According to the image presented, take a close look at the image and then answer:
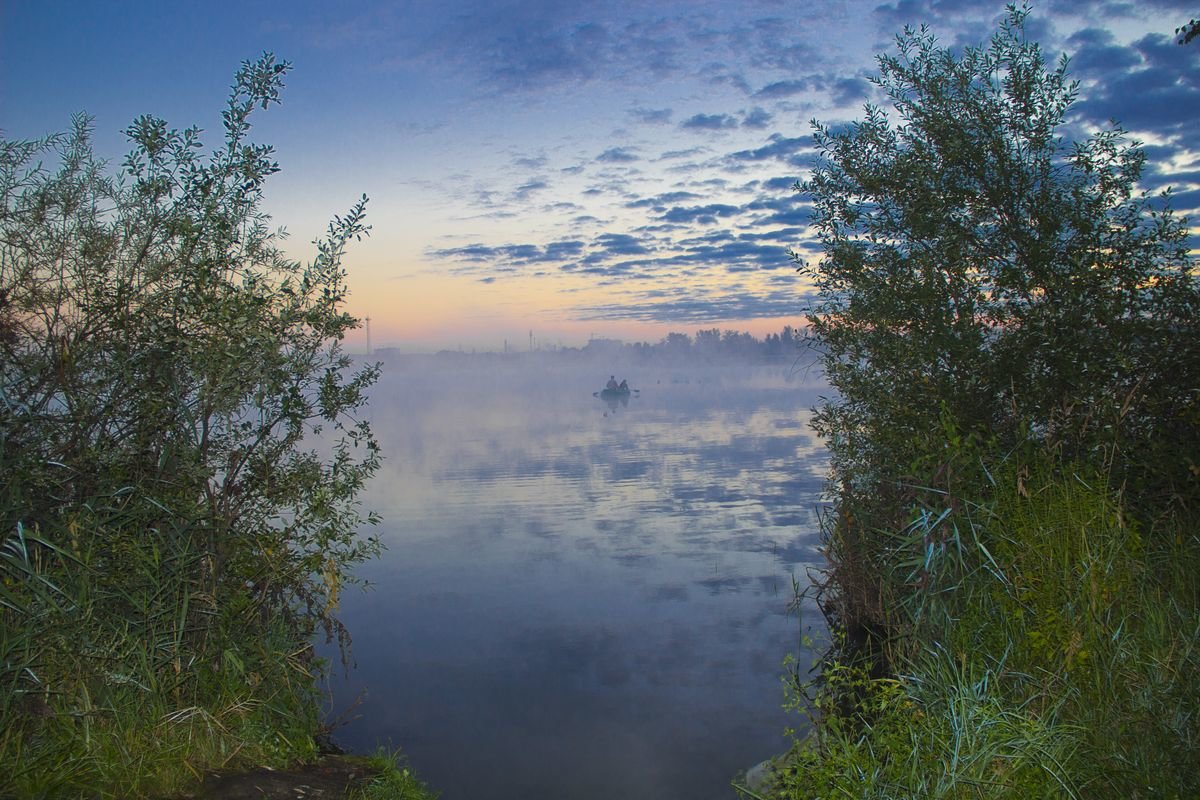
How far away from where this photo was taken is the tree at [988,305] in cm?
906

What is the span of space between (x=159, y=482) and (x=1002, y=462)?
8187 millimetres

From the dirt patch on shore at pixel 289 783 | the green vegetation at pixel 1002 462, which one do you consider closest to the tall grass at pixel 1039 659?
the green vegetation at pixel 1002 462

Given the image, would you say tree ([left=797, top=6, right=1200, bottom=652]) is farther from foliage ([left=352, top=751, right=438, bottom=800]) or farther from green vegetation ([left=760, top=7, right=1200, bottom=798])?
foliage ([left=352, top=751, right=438, bottom=800])

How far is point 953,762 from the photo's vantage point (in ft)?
15.8

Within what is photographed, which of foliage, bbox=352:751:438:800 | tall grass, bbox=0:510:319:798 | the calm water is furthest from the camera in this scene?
the calm water

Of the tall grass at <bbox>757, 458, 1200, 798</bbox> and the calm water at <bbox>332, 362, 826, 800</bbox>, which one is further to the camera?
the calm water at <bbox>332, 362, 826, 800</bbox>

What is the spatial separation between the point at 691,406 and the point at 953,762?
306 ft

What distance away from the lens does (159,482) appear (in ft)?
25.4

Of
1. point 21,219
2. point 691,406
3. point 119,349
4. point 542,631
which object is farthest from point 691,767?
point 691,406

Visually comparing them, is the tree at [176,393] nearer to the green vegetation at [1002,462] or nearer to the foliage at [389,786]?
the foliage at [389,786]

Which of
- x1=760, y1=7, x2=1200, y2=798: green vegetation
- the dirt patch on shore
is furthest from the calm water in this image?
the dirt patch on shore

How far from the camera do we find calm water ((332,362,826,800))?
11.6 metres

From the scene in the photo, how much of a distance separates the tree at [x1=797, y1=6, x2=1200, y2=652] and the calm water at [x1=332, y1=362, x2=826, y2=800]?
3.28m

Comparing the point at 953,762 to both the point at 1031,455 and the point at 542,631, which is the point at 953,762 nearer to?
the point at 1031,455
